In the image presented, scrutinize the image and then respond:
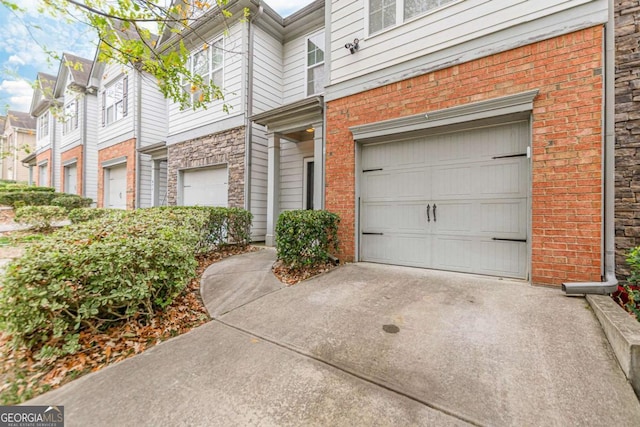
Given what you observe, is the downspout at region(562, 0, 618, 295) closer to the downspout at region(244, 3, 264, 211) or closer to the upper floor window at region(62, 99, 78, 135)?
the downspout at region(244, 3, 264, 211)

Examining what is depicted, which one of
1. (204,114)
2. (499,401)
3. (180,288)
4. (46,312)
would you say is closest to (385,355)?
(499,401)

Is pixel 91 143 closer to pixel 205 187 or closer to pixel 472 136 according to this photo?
pixel 205 187

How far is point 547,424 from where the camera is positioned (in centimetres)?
154

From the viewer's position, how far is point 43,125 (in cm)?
1806

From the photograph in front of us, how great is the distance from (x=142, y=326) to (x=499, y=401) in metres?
3.18

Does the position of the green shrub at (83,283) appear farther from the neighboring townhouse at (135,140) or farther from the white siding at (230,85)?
the neighboring townhouse at (135,140)

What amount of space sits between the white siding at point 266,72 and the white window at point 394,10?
148 inches

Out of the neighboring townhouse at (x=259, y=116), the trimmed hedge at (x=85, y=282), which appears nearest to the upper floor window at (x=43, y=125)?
the neighboring townhouse at (x=259, y=116)

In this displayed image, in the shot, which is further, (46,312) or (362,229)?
(362,229)

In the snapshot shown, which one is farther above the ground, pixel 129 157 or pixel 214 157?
pixel 129 157

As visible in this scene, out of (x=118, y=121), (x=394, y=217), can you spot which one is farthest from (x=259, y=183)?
(x=118, y=121)

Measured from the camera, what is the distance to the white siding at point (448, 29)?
3469 mm

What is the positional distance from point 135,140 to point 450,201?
1202 centimetres

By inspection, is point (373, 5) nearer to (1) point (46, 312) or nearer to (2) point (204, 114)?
(2) point (204, 114)
